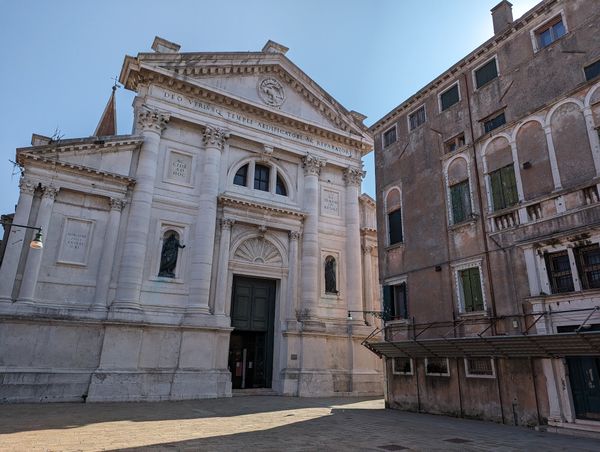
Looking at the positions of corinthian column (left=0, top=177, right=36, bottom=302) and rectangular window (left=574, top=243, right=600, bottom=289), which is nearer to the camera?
rectangular window (left=574, top=243, right=600, bottom=289)

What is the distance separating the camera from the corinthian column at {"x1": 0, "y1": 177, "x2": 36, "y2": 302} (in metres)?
16.7

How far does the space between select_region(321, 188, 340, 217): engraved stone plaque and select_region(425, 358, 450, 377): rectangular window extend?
12891 mm

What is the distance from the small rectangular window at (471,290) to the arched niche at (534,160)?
118 inches

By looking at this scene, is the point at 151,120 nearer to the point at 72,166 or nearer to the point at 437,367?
the point at 72,166

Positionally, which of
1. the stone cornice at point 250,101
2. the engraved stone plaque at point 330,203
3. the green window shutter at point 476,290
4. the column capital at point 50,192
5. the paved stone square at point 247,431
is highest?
the stone cornice at point 250,101

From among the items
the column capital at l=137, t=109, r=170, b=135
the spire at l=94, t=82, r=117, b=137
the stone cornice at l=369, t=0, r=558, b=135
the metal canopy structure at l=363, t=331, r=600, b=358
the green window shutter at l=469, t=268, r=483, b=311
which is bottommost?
Result: the metal canopy structure at l=363, t=331, r=600, b=358

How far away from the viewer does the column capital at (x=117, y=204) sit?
775 inches

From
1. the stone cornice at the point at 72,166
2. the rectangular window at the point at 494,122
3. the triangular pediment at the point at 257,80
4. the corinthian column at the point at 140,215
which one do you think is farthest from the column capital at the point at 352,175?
the stone cornice at the point at 72,166

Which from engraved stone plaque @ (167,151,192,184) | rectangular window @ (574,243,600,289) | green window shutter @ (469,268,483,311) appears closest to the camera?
rectangular window @ (574,243,600,289)

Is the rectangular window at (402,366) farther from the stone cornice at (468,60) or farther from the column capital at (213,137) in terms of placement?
the column capital at (213,137)

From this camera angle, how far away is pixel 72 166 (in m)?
18.7

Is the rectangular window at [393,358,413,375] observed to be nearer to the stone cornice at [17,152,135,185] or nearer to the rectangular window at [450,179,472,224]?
the rectangular window at [450,179,472,224]

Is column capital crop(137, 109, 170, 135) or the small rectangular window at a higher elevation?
column capital crop(137, 109, 170, 135)

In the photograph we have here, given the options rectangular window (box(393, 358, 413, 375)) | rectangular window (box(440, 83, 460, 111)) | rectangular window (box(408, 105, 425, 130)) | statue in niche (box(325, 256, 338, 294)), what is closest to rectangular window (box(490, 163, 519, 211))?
rectangular window (box(440, 83, 460, 111))
